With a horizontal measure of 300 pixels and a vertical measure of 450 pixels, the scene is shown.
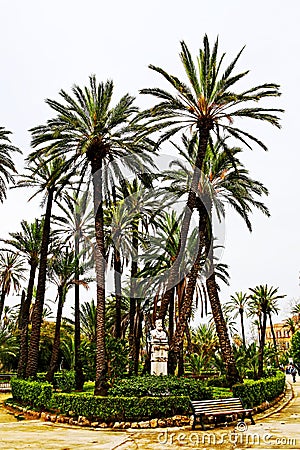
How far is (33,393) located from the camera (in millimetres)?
19438

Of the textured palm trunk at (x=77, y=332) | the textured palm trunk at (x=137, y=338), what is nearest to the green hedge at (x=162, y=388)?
the textured palm trunk at (x=77, y=332)

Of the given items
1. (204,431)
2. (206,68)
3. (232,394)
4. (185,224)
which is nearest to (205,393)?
(232,394)

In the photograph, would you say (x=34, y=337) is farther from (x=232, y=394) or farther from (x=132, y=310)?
(x=232, y=394)

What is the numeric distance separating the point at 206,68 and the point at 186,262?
12.6 metres

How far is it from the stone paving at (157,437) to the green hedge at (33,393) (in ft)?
8.03

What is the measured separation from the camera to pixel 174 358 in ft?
61.2

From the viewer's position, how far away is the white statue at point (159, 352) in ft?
59.9

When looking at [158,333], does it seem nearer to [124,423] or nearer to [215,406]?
[124,423]

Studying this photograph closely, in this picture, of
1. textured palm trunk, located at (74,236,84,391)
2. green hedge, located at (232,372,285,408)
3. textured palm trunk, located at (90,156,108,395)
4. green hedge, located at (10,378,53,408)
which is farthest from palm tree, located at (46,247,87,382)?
green hedge, located at (232,372,285,408)

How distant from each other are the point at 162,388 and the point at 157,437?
2632 millimetres

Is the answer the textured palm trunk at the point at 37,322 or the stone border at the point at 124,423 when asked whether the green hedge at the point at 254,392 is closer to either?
the stone border at the point at 124,423

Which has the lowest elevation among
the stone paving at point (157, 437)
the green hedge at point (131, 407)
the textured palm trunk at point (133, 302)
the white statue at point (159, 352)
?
the stone paving at point (157, 437)

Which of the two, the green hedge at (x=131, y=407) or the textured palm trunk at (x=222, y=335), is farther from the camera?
the textured palm trunk at (x=222, y=335)

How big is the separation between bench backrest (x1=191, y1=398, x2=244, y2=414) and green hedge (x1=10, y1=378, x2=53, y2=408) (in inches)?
263
